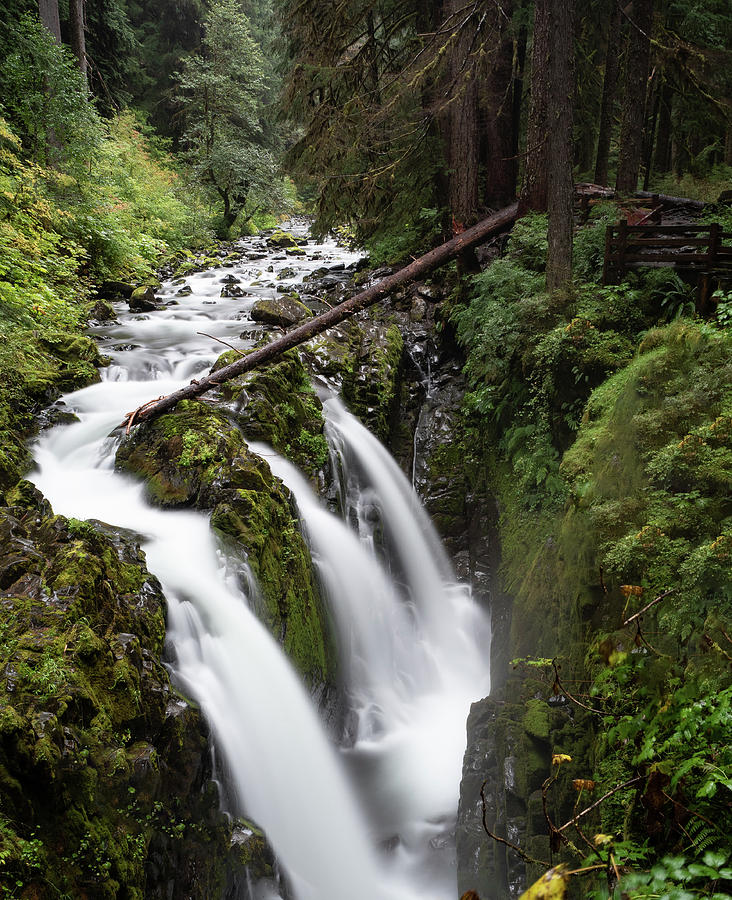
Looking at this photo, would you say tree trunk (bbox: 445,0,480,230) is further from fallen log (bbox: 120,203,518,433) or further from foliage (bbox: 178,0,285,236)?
foliage (bbox: 178,0,285,236)

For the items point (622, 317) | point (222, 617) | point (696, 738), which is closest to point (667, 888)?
point (696, 738)

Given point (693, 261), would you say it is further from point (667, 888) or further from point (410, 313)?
point (667, 888)

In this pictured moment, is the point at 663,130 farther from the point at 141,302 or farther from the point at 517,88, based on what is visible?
the point at 141,302

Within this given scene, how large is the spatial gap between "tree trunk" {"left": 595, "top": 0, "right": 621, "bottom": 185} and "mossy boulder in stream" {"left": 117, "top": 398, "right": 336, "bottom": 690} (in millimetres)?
13608

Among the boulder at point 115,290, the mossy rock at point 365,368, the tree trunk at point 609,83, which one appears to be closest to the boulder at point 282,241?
the boulder at point 115,290

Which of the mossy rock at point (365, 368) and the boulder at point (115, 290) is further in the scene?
the boulder at point (115, 290)

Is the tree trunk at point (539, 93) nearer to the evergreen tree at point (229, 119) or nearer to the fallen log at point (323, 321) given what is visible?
the fallen log at point (323, 321)

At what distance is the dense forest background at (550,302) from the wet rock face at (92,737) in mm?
287

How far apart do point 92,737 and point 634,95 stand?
14822mm

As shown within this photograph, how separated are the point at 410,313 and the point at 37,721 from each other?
1075 cm

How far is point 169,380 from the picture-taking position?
32.9ft

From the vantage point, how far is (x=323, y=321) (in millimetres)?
9586

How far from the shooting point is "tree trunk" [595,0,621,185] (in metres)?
14.0

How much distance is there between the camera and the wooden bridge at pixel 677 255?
691 centimetres
